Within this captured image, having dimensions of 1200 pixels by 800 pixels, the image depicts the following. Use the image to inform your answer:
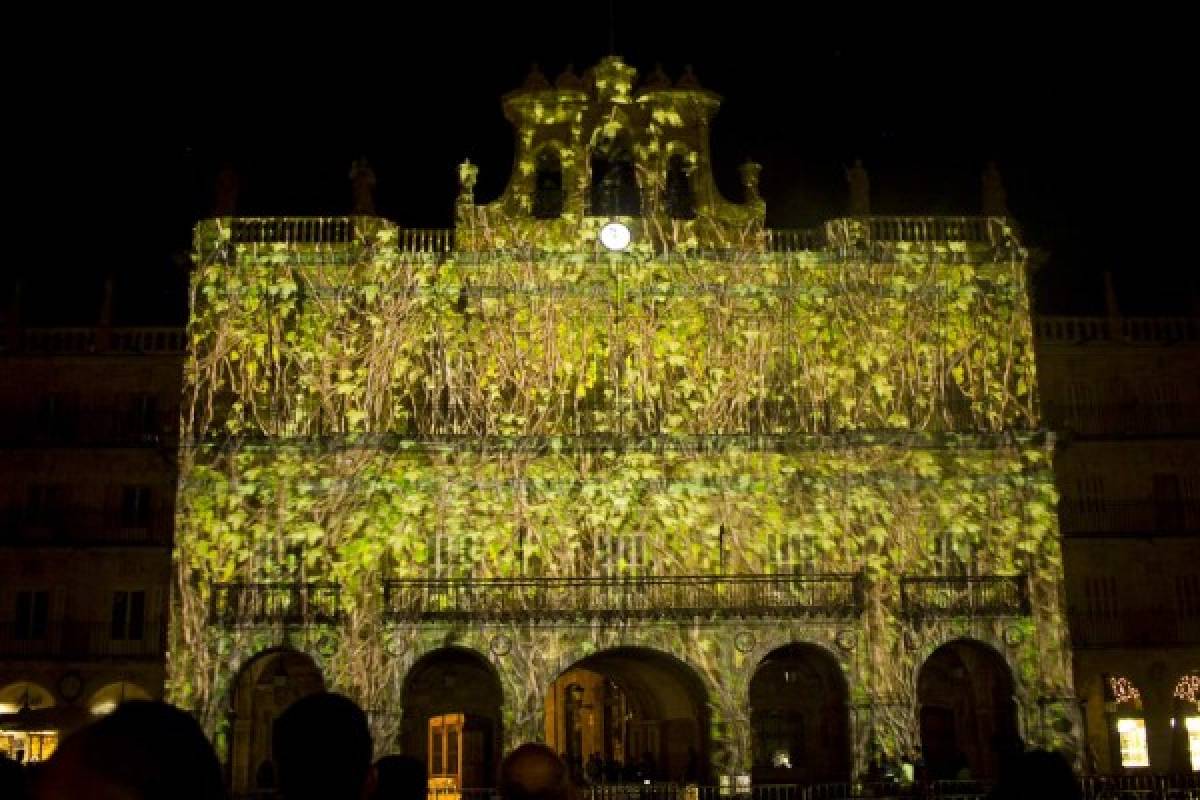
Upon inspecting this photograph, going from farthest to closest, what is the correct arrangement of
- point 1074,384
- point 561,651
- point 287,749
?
1. point 1074,384
2. point 561,651
3. point 287,749

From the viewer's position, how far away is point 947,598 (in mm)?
30484

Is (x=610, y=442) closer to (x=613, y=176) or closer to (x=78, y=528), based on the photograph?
(x=613, y=176)

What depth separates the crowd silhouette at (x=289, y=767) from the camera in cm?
288

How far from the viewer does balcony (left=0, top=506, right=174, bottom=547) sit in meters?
38.9

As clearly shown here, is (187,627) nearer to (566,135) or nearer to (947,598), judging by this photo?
(566,135)

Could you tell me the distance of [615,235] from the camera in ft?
107

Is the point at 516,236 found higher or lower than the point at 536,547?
higher

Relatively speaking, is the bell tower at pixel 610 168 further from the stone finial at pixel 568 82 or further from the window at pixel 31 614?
the window at pixel 31 614

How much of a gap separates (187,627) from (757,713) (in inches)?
545

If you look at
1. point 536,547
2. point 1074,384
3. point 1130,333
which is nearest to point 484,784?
point 536,547

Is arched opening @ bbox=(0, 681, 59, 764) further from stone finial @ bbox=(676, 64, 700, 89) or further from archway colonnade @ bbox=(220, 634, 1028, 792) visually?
stone finial @ bbox=(676, 64, 700, 89)

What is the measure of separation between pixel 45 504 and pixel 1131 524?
3144 cm

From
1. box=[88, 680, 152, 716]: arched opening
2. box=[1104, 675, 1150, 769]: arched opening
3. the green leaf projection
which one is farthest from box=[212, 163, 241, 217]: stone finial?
box=[1104, 675, 1150, 769]: arched opening

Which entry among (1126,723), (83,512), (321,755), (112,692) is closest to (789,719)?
(1126,723)
